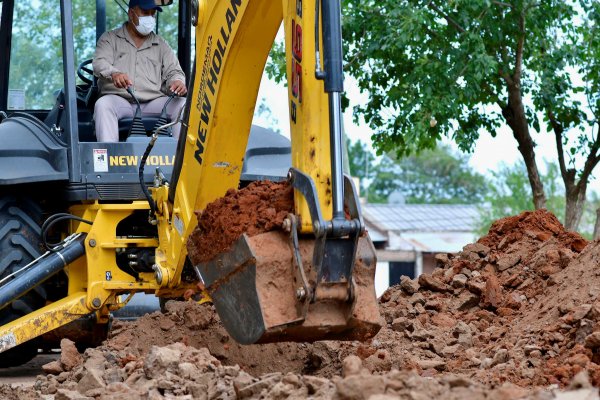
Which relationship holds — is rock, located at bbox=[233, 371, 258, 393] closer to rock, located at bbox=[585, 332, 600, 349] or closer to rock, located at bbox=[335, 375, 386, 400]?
rock, located at bbox=[335, 375, 386, 400]

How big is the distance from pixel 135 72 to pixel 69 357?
2.14m

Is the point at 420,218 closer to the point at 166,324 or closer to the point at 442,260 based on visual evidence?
the point at 442,260

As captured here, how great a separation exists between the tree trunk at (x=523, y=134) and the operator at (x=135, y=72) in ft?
16.7

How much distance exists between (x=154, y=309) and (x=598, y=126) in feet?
18.3

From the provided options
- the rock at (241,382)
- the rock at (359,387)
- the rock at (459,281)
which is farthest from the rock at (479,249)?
the rock at (359,387)

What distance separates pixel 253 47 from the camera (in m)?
6.04

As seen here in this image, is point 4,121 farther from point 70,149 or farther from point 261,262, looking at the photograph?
point 261,262

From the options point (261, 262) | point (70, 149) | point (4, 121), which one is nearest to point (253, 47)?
point (261, 262)

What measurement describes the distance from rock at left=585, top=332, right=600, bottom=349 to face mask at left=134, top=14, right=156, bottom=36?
12.1 feet

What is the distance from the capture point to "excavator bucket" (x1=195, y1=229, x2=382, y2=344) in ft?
17.3

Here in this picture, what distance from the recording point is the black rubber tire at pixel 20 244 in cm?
748

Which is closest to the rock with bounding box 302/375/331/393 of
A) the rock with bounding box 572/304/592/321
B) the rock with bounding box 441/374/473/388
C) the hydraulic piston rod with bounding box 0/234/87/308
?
the rock with bounding box 441/374/473/388

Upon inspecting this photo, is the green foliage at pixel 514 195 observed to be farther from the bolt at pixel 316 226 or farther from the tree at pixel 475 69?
the bolt at pixel 316 226

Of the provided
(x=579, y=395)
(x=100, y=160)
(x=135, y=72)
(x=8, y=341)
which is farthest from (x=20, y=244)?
(x=579, y=395)
